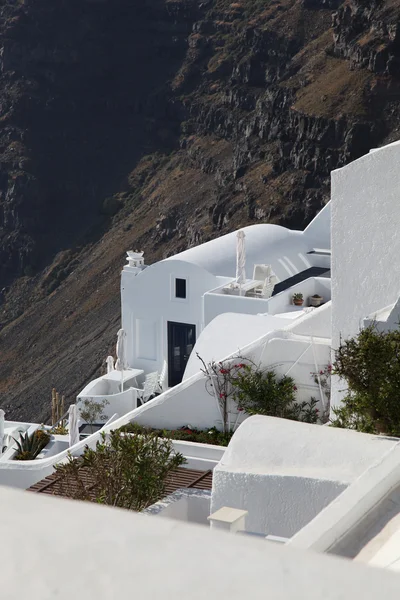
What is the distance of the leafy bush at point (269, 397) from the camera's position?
14312mm

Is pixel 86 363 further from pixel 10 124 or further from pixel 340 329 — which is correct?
pixel 340 329

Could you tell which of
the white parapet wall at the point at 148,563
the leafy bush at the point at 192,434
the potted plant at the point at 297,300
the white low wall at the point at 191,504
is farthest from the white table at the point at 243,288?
the white parapet wall at the point at 148,563

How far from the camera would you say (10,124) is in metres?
83.1

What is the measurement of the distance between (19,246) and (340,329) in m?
65.5

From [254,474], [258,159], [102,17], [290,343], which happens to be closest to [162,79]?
[102,17]

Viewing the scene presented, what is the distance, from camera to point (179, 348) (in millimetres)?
25422

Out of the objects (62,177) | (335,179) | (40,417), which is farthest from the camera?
(62,177)

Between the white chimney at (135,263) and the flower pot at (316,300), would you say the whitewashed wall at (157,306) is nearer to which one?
the white chimney at (135,263)

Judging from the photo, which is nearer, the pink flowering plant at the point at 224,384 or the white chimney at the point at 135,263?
the pink flowering plant at the point at 224,384

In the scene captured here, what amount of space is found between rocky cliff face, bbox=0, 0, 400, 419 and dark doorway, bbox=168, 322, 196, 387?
25.9m

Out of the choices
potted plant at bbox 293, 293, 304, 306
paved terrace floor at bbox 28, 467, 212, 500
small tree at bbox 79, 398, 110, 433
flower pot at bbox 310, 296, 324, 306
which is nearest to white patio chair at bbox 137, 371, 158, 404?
small tree at bbox 79, 398, 110, 433

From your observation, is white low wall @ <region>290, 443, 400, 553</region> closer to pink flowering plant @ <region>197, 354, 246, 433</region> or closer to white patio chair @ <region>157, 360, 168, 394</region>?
pink flowering plant @ <region>197, 354, 246, 433</region>

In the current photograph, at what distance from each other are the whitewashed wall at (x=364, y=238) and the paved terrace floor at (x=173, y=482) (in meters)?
2.36

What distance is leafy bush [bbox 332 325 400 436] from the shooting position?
34.6 feet
